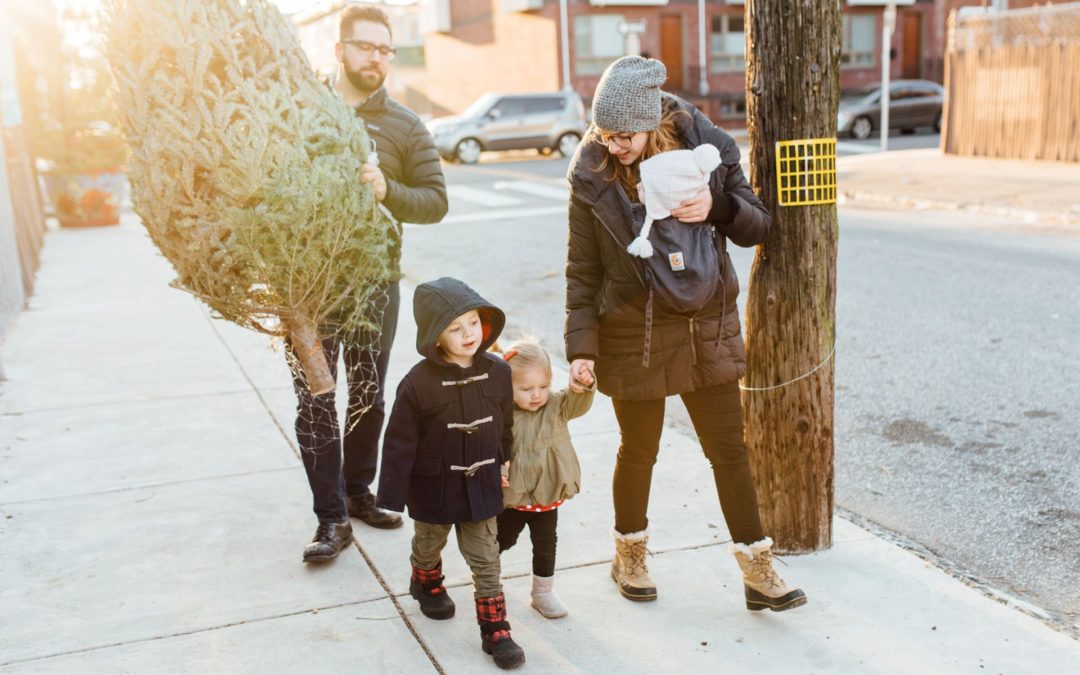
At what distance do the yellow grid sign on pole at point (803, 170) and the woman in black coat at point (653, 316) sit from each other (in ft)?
0.70

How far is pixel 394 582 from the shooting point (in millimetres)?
3846

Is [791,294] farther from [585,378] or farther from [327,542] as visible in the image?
[327,542]

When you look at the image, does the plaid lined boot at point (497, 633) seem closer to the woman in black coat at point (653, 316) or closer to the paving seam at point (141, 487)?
the woman in black coat at point (653, 316)

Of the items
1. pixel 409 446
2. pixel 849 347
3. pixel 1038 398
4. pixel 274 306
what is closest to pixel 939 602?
pixel 409 446

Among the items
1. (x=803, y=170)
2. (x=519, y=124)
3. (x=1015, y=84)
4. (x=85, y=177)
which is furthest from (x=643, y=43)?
(x=803, y=170)

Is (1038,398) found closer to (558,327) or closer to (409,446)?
(558,327)

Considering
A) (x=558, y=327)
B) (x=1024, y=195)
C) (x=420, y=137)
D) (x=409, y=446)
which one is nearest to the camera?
(x=409, y=446)

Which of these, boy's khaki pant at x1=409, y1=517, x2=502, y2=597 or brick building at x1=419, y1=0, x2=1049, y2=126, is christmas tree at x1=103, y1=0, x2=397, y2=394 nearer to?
boy's khaki pant at x1=409, y1=517, x2=502, y2=597

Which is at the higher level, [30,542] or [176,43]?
[176,43]

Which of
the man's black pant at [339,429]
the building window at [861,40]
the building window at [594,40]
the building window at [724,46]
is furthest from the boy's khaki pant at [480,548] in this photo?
the building window at [861,40]

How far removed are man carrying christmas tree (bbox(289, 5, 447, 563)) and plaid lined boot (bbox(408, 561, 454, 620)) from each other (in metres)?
0.56

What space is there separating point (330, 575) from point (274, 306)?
1.06m

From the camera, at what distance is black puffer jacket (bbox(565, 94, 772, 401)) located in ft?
11.0

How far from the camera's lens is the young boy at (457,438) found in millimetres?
3256
